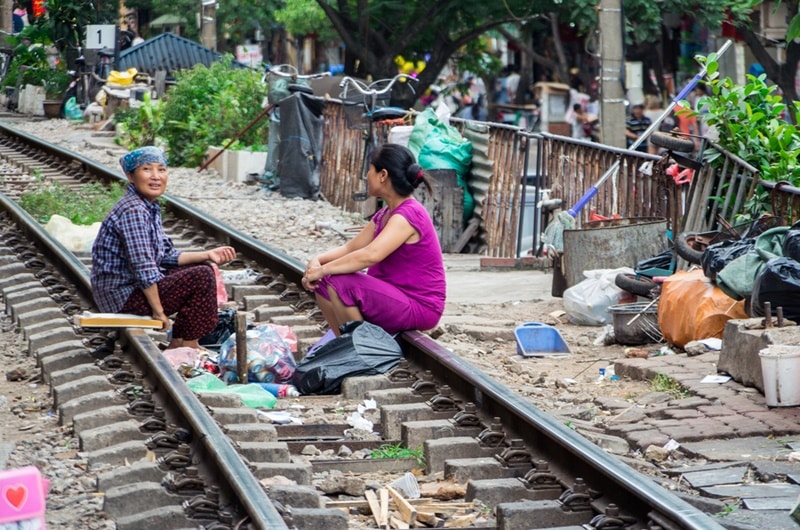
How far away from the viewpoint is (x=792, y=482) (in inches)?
219

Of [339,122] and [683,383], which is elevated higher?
[339,122]

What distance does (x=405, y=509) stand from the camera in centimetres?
490

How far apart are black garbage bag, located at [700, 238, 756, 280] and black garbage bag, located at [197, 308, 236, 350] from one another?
3.00 meters

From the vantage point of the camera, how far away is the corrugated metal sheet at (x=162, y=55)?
38.2 metres

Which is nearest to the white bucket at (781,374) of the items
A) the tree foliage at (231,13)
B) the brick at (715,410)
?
the brick at (715,410)

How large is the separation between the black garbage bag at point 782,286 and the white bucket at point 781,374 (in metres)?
0.87

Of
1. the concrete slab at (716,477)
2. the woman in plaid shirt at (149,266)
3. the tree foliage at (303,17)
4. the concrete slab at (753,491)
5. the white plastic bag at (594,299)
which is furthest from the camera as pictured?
the tree foliage at (303,17)

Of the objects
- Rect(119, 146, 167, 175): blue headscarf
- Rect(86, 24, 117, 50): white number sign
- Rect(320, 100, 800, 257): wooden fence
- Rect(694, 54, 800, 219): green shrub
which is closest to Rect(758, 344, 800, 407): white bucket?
Rect(320, 100, 800, 257): wooden fence

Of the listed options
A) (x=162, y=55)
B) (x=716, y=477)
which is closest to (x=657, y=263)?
(x=716, y=477)

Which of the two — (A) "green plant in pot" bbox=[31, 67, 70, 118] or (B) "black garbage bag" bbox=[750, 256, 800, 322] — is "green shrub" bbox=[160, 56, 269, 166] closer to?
(A) "green plant in pot" bbox=[31, 67, 70, 118]

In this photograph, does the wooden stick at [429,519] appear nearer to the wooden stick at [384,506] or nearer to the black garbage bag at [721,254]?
the wooden stick at [384,506]

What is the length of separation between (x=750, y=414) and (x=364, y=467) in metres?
2.14

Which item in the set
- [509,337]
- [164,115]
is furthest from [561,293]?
[164,115]

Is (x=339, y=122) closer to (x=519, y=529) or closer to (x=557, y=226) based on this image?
(x=557, y=226)
